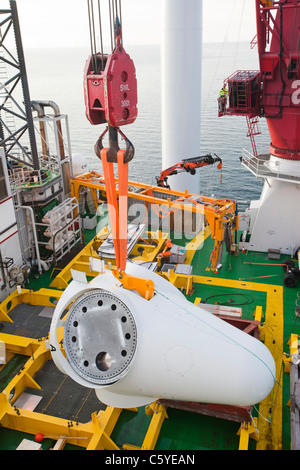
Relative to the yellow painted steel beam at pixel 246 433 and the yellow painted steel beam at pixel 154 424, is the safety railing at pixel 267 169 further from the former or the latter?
the yellow painted steel beam at pixel 154 424

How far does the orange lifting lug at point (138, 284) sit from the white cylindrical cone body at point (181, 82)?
38.8 feet

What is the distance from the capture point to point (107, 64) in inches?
196

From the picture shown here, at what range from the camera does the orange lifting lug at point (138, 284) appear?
5.89 metres

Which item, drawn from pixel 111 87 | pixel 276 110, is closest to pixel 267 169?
pixel 276 110

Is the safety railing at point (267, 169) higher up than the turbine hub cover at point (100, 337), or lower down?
higher up

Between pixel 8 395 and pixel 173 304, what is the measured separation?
13.2ft

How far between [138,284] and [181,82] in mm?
11971

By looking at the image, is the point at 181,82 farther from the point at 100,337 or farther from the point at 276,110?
the point at 100,337

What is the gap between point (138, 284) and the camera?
5938 millimetres

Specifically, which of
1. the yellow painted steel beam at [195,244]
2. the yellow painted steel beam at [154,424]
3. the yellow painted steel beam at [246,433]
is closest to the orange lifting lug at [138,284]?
the yellow painted steel beam at [154,424]

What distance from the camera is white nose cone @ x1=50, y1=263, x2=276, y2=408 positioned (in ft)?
18.5

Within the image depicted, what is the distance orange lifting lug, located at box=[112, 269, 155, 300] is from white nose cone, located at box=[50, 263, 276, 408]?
9 cm

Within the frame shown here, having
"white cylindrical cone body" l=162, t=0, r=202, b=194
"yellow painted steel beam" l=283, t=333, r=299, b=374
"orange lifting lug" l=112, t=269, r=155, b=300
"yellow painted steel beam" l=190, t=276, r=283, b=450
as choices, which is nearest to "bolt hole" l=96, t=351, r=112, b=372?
"orange lifting lug" l=112, t=269, r=155, b=300

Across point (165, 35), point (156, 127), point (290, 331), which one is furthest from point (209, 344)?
point (156, 127)
